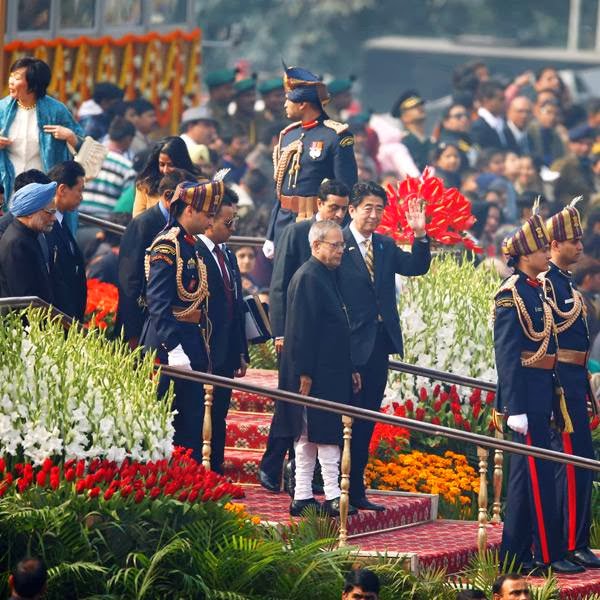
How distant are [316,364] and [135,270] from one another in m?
1.40

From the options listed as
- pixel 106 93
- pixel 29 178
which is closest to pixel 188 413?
pixel 29 178

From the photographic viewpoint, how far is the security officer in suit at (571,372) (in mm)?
15516

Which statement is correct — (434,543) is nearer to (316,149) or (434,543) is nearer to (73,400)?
(73,400)

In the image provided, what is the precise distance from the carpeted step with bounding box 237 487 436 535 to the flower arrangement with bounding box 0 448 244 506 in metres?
1.22

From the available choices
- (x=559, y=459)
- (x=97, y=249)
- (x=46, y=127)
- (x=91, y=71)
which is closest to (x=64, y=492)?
(x=559, y=459)

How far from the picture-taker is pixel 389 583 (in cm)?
1419

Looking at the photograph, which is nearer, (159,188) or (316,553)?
(316,553)

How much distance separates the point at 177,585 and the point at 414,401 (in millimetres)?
5199

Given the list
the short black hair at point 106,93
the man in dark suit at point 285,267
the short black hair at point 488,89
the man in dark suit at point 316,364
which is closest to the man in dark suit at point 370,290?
the man in dark suit at point 285,267

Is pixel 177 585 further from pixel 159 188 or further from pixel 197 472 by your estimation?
pixel 159 188

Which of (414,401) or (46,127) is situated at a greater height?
(46,127)

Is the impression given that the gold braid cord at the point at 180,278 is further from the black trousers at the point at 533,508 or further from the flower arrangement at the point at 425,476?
the flower arrangement at the point at 425,476

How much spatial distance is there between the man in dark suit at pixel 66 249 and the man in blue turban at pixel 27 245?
0.51 metres

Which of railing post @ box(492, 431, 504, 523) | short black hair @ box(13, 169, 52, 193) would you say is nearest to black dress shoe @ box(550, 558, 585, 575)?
railing post @ box(492, 431, 504, 523)
